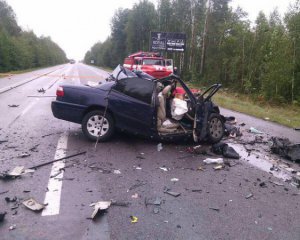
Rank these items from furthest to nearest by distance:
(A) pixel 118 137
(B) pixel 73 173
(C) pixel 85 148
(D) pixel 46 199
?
(A) pixel 118 137
(C) pixel 85 148
(B) pixel 73 173
(D) pixel 46 199

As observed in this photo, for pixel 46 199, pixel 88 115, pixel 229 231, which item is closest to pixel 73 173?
pixel 46 199

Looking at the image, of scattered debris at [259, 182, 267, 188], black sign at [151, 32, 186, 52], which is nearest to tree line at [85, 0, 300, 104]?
black sign at [151, 32, 186, 52]

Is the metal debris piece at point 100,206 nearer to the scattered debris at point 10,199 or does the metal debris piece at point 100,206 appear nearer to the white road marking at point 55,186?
the white road marking at point 55,186

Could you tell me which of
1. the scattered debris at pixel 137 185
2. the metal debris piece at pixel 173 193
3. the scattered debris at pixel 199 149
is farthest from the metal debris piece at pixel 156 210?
the scattered debris at pixel 199 149

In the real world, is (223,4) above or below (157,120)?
above

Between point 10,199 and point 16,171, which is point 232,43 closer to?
point 16,171

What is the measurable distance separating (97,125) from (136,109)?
91cm

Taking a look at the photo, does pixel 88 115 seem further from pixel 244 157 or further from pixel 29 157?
pixel 244 157

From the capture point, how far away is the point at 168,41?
94.6 ft

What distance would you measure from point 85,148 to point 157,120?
1598 millimetres

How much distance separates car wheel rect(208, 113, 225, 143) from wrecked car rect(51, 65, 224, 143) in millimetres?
80

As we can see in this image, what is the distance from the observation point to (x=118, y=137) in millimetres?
7613

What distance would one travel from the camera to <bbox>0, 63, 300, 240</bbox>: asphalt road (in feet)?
11.6

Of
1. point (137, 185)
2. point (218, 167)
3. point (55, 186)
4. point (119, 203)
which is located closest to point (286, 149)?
point (218, 167)
